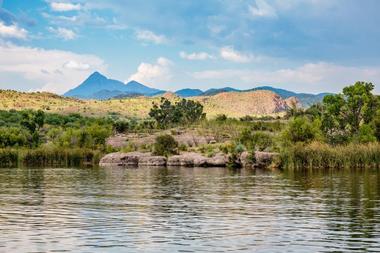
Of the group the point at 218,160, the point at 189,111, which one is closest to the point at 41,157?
the point at 218,160

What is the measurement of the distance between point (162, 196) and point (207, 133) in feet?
202

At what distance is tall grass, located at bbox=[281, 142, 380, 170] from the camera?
228 feet

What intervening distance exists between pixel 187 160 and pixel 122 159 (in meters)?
8.59

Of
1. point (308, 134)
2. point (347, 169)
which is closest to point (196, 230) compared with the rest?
point (347, 169)

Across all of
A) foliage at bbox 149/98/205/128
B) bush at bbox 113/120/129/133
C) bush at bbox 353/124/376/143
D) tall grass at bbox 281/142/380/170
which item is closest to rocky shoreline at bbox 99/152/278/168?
tall grass at bbox 281/142/380/170

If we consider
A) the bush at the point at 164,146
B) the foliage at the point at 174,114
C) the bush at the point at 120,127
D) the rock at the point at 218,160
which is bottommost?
the rock at the point at 218,160

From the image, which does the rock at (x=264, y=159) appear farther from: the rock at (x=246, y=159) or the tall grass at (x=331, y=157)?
the tall grass at (x=331, y=157)

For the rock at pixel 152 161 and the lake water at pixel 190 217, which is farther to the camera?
the rock at pixel 152 161

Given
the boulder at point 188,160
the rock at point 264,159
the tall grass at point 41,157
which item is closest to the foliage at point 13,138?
the tall grass at point 41,157

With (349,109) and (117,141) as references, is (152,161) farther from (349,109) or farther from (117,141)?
(349,109)

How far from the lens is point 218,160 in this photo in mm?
76688

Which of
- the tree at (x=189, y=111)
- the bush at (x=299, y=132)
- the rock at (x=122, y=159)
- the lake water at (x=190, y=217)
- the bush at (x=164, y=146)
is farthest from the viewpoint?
the tree at (x=189, y=111)

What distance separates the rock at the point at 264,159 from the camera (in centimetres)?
7344

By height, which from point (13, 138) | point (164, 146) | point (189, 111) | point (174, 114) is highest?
point (189, 111)
